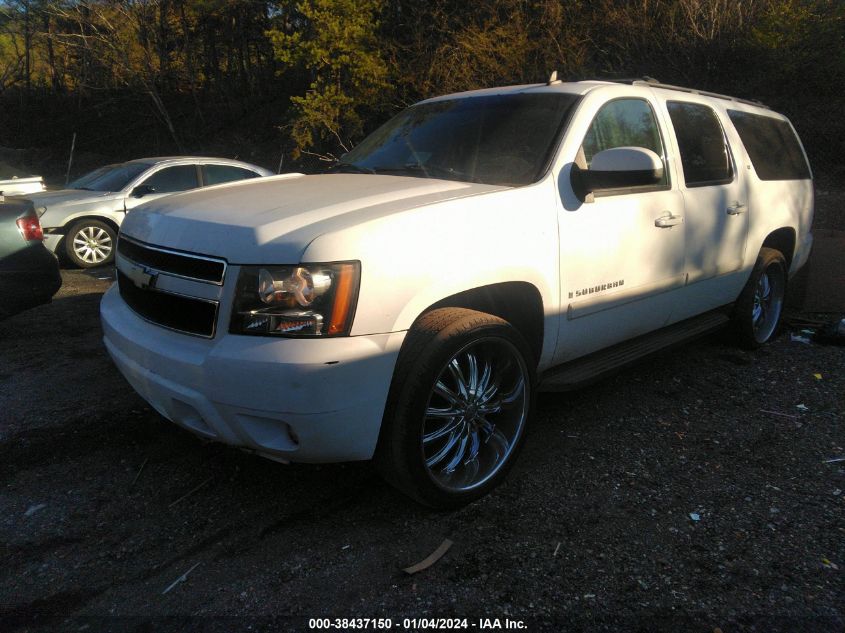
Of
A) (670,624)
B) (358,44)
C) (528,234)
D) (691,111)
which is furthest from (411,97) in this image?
(670,624)

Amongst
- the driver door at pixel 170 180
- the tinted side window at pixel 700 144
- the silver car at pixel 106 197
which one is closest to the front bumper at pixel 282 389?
the tinted side window at pixel 700 144

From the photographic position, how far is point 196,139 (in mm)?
27969

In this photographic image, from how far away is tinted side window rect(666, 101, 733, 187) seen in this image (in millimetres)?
4094

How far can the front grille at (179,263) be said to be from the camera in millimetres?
2545

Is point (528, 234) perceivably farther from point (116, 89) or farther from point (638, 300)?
point (116, 89)

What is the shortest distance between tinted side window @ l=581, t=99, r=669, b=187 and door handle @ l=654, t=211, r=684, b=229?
0.19 meters

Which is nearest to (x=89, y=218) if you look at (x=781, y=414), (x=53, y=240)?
(x=53, y=240)

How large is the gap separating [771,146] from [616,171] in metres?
2.64

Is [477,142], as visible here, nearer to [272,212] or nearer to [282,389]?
[272,212]

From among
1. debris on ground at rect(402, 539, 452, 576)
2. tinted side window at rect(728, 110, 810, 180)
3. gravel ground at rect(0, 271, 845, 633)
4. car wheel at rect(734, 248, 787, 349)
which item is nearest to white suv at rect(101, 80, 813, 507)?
debris on ground at rect(402, 539, 452, 576)

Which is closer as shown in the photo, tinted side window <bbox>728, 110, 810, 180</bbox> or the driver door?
tinted side window <bbox>728, 110, 810, 180</bbox>

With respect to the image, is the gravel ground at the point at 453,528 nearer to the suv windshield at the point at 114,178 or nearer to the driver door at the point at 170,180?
the driver door at the point at 170,180

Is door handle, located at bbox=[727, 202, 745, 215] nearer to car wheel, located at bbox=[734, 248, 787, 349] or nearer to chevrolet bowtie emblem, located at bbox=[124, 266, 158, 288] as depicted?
car wheel, located at bbox=[734, 248, 787, 349]

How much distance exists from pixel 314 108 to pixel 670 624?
55.6 ft
